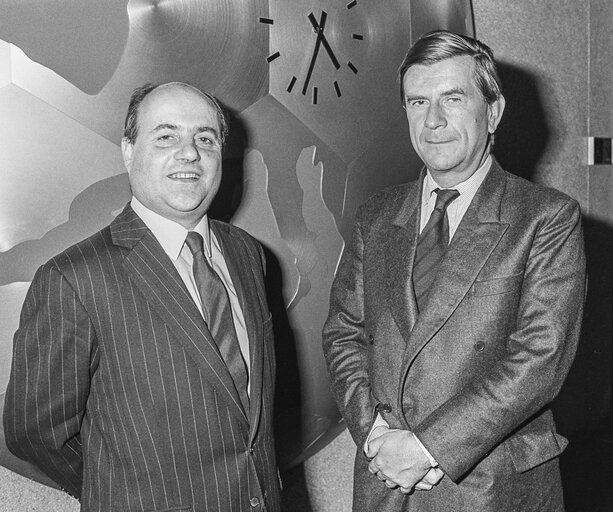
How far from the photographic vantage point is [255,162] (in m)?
1.62

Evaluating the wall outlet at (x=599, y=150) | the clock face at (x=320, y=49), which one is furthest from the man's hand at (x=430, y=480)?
the wall outlet at (x=599, y=150)

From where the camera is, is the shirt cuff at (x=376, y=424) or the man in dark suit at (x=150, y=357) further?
the shirt cuff at (x=376, y=424)

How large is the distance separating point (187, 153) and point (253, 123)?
1.14ft

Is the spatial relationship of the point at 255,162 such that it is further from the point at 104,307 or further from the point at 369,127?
the point at 104,307

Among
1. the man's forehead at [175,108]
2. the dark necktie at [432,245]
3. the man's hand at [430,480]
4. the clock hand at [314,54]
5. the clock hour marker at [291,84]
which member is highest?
the clock hand at [314,54]

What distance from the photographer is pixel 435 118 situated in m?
1.34

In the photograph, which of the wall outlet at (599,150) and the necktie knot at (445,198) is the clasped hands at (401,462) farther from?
the wall outlet at (599,150)

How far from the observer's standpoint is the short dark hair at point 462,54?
136 centimetres

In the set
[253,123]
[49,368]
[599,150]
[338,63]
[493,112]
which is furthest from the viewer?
[599,150]

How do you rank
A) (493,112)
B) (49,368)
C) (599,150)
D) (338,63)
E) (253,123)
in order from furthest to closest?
(599,150) → (338,63) → (253,123) → (493,112) → (49,368)

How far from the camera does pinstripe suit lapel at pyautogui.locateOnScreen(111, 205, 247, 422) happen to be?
1236mm

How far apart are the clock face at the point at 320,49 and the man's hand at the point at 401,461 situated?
722 millimetres

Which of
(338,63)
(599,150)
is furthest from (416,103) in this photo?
(599,150)

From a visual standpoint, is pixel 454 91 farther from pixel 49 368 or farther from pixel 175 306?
pixel 49 368
